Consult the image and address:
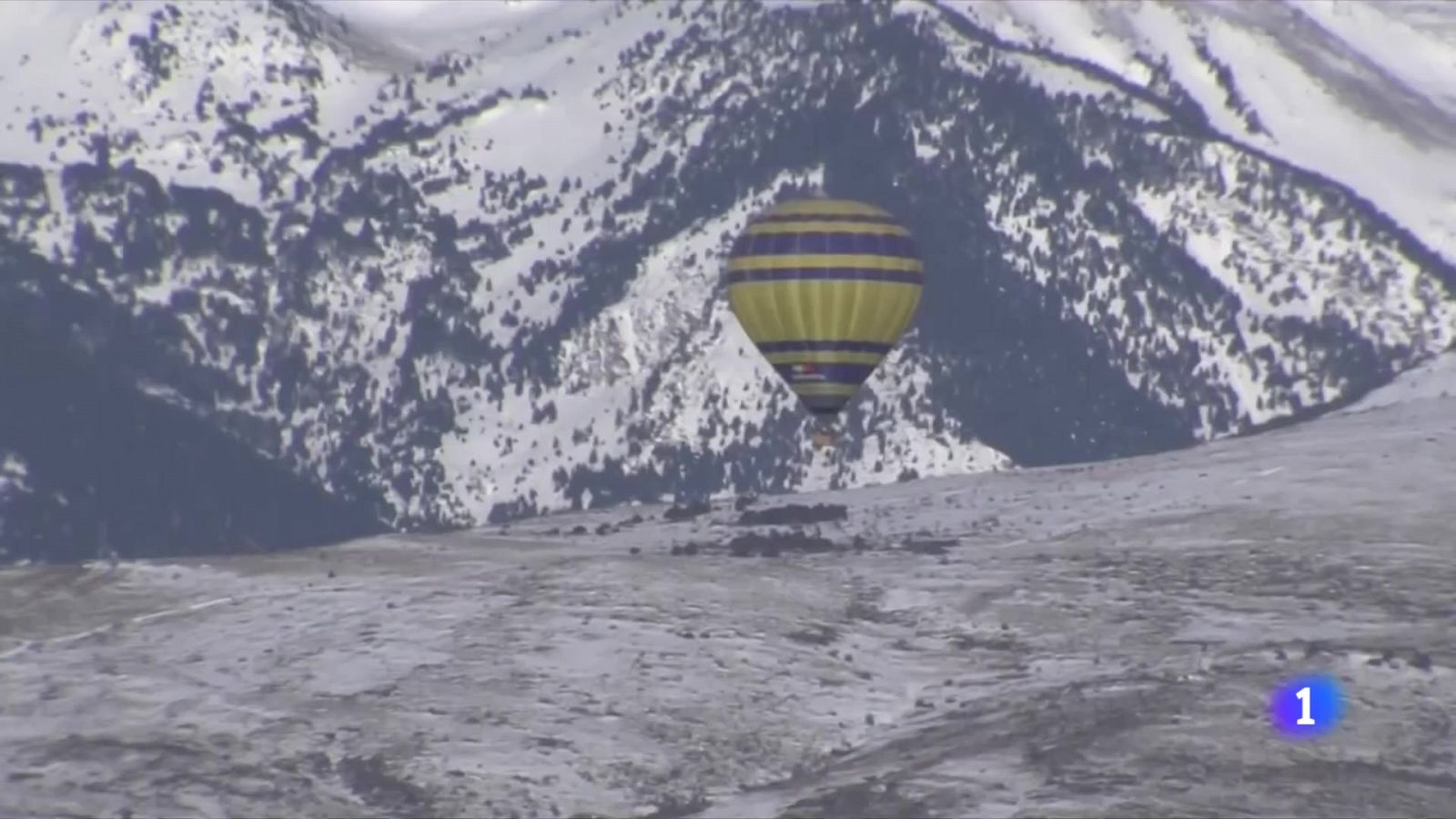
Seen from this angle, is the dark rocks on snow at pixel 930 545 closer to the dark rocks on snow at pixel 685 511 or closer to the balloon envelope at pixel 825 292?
the balloon envelope at pixel 825 292

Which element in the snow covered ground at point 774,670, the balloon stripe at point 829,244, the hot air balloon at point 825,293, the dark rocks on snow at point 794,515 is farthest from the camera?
the dark rocks on snow at point 794,515

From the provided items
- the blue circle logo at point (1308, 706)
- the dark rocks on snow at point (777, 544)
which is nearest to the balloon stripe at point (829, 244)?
the dark rocks on snow at point (777, 544)

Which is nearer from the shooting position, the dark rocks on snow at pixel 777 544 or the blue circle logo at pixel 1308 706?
the blue circle logo at pixel 1308 706

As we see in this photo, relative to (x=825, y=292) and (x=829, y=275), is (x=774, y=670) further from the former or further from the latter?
(x=829, y=275)

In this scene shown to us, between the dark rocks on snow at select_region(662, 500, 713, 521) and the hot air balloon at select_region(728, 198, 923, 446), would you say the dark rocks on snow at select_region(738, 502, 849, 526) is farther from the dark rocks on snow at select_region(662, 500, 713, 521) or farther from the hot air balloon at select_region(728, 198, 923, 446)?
the hot air balloon at select_region(728, 198, 923, 446)

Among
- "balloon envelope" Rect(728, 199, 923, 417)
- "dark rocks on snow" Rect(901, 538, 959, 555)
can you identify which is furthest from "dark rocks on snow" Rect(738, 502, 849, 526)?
"dark rocks on snow" Rect(901, 538, 959, 555)

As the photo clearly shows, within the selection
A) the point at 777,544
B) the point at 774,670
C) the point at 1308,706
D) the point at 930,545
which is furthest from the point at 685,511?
the point at 1308,706
